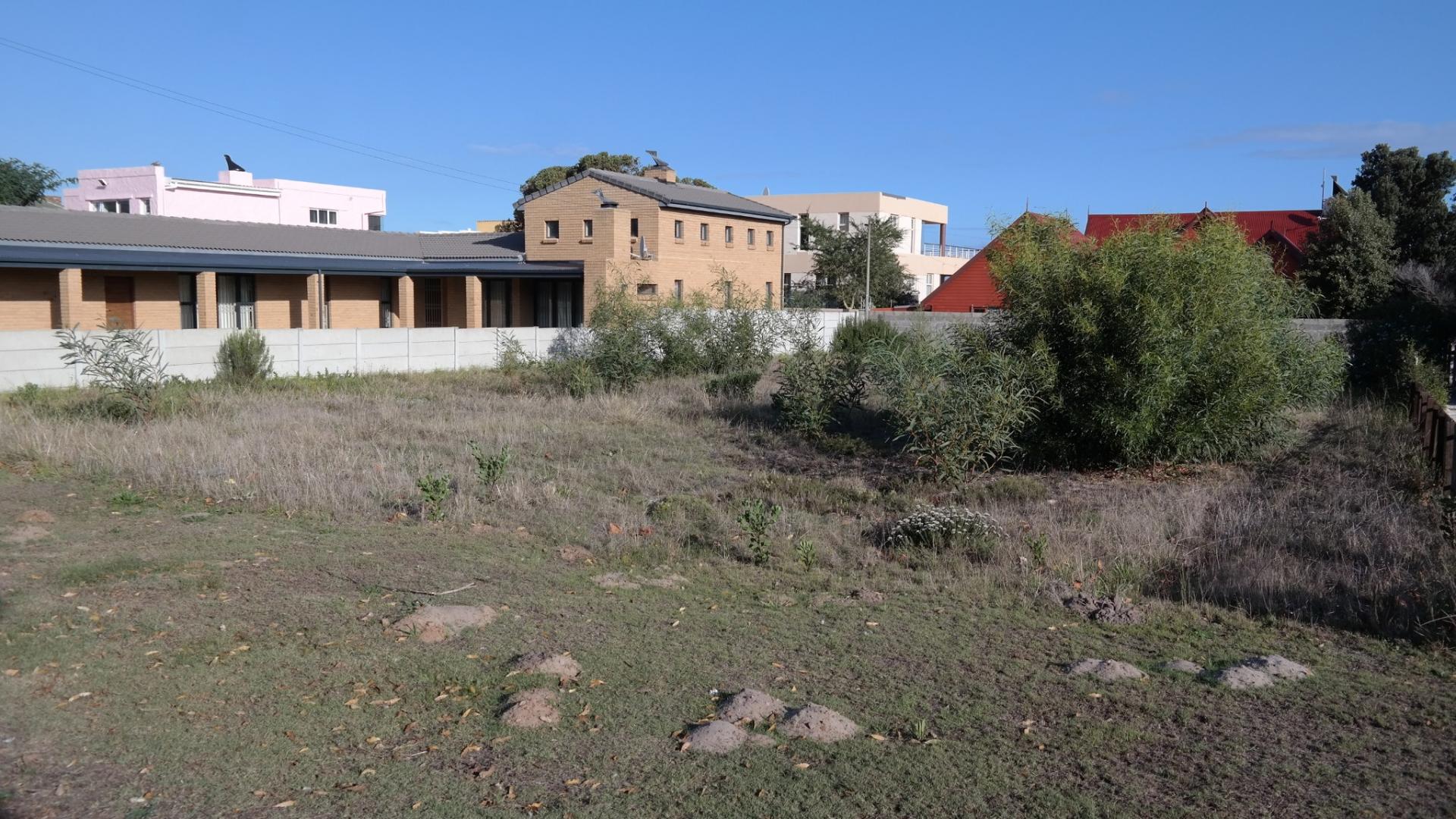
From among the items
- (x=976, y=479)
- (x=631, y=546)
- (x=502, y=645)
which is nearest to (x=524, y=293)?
(x=976, y=479)

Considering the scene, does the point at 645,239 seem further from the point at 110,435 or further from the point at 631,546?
the point at 631,546

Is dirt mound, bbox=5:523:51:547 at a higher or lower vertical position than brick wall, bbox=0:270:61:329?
lower

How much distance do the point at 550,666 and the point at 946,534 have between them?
182 inches

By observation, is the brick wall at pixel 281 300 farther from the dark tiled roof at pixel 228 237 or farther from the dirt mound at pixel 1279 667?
the dirt mound at pixel 1279 667

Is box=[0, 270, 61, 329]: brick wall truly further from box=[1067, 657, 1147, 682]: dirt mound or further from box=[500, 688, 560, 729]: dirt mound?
box=[1067, 657, 1147, 682]: dirt mound

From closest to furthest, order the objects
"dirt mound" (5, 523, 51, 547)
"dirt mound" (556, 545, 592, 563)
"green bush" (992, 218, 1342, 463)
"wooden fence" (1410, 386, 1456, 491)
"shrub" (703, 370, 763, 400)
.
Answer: "dirt mound" (5, 523, 51, 547), "dirt mound" (556, 545, 592, 563), "wooden fence" (1410, 386, 1456, 491), "green bush" (992, 218, 1342, 463), "shrub" (703, 370, 763, 400)

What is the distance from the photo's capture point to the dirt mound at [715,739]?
16.1 feet

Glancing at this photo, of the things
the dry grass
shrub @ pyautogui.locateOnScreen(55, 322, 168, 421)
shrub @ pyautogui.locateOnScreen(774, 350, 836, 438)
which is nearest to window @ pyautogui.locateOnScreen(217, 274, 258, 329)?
the dry grass

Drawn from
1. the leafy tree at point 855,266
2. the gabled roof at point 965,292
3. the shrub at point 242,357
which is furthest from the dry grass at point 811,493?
the leafy tree at point 855,266

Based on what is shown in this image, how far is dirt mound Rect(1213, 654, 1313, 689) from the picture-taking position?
5.89 metres

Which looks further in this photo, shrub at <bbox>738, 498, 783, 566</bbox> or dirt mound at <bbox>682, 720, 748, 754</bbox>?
shrub at <bbox>738, 498, 783, 566</bbox>

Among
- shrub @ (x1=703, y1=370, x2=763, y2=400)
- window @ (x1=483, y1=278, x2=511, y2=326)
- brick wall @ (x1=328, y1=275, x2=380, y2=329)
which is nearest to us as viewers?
shrub @ (x1=703, y1=370, x2=763, y2=400)

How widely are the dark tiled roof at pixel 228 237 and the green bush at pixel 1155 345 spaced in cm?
2539

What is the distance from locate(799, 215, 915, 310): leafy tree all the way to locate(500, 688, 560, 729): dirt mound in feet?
166
